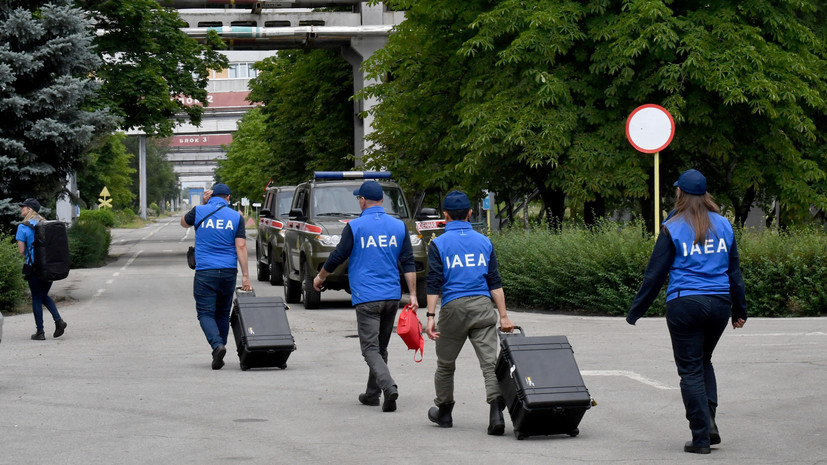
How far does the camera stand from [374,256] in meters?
9.47

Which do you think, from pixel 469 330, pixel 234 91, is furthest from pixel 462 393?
pixel 234 91

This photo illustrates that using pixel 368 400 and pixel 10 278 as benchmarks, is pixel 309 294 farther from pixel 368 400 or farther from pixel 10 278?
pixel 368 400

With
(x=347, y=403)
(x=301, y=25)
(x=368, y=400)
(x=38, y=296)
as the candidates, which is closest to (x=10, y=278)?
(x=38, y=296)

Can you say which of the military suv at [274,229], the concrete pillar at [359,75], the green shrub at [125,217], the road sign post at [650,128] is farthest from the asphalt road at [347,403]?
the green shrub at [125,217]

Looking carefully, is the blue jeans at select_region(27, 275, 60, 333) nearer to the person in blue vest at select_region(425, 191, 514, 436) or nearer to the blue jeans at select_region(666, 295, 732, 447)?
the person in blue vest at select_region(425, 191, 514, 436)

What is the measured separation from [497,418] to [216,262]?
4.87m

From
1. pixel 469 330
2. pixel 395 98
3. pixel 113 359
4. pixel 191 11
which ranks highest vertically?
pixel 191 11

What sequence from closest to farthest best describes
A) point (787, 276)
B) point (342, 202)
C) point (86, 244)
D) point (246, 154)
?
point (787, 276) → point (342, 202) → point (86, 244) → point (246, 154)

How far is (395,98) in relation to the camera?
27.7 metres

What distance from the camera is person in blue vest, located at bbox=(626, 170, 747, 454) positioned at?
7.45 m

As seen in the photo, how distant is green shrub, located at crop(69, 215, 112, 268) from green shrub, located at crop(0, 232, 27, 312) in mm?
14279

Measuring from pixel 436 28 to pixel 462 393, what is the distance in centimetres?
1754

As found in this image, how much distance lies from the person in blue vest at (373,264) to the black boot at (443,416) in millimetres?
971

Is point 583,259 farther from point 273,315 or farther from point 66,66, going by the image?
point 66,66
